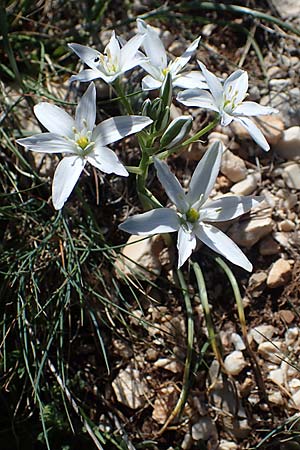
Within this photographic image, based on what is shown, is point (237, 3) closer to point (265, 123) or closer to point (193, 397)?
point (265, 123)

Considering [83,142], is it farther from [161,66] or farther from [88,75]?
[161,66]

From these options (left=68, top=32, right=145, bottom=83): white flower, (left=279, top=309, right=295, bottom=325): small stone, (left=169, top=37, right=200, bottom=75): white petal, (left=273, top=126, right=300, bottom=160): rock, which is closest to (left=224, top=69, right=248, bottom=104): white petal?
(left=169, top=37, right=200, bottom=75): white petal

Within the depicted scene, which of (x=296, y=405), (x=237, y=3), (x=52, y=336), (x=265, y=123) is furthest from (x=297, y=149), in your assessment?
(x=52, y=336)

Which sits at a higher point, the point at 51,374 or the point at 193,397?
the point at 51,374

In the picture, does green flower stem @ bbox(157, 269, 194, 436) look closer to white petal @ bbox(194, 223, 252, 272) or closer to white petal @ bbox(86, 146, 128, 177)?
white petal @ bbox(194, 223, 252, 272)

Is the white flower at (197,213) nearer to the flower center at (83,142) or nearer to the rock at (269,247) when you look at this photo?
the flower center at (83,142)

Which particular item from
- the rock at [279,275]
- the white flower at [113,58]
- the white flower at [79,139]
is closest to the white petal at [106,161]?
the white flower at [79,139]
